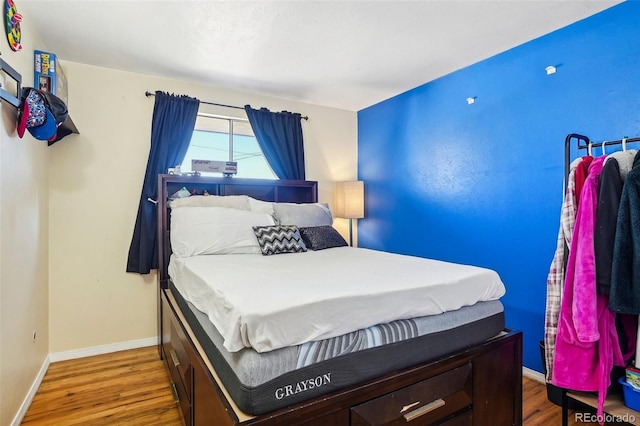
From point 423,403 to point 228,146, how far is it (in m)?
3.02

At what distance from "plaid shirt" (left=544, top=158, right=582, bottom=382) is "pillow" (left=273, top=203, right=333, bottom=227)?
1.86 metres

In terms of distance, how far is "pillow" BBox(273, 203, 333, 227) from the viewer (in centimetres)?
306

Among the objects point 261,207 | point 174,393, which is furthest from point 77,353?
point 261,207

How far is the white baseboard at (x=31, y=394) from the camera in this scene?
1888 millimetres

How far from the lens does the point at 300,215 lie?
3117 millimetres

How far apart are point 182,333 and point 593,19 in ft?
10.4

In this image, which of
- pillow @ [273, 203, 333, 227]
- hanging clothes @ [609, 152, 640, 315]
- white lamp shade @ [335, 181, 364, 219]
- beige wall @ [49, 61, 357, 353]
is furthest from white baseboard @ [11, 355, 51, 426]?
hanging clothes @ [609, 152, 640, 315]

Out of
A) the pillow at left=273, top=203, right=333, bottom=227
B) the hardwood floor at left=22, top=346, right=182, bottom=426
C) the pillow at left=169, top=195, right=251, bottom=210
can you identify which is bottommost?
the hardwood floor at left=22, top=346, right=182, bottom=426

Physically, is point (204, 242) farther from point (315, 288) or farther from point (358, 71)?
point (358, 71)

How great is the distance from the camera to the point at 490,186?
9.11ft
